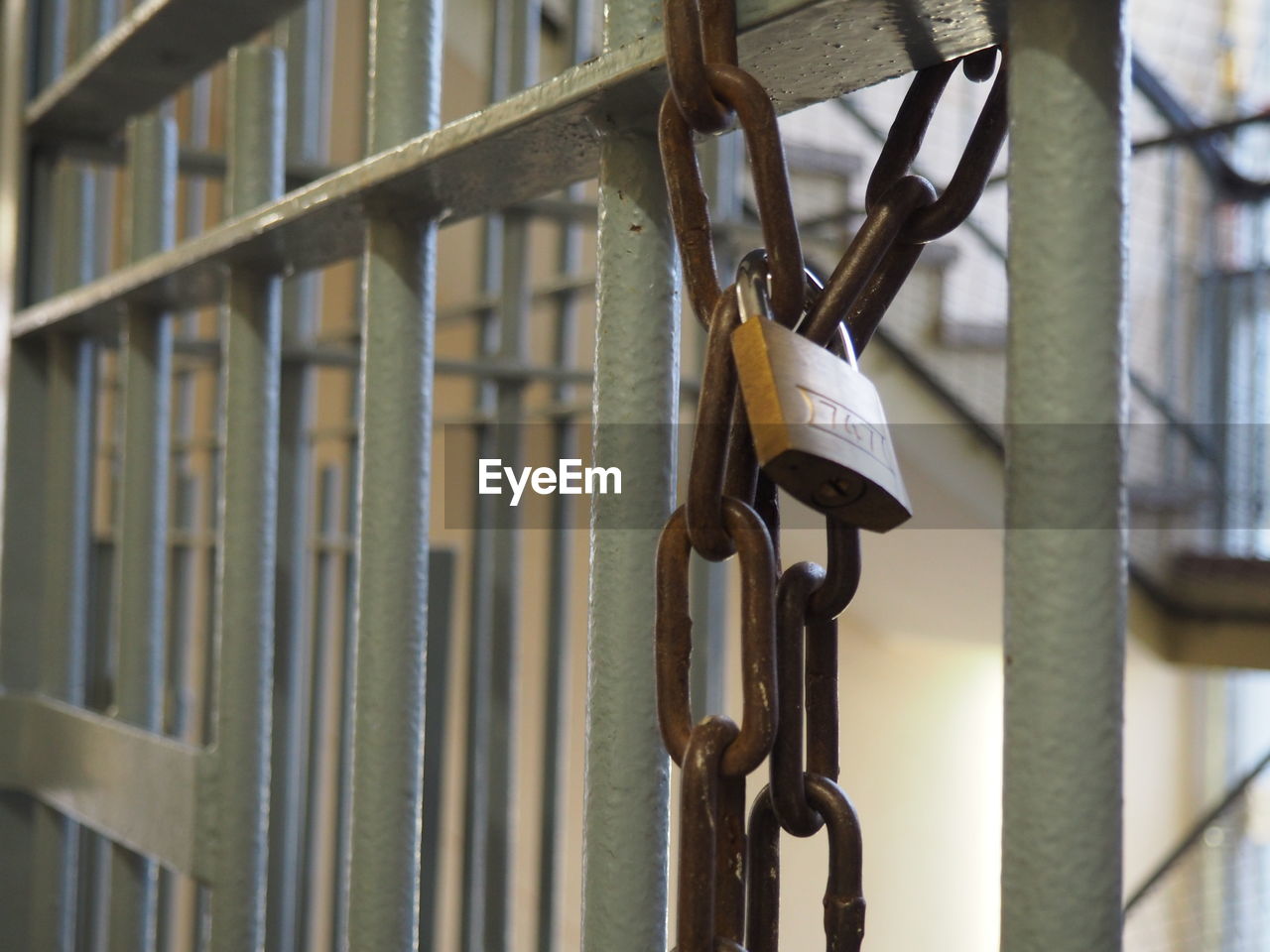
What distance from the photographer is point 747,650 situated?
301 mm

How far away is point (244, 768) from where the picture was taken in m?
0.63

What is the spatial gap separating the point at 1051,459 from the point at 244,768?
48cm

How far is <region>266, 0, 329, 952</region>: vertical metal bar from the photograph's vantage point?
3.65 feet

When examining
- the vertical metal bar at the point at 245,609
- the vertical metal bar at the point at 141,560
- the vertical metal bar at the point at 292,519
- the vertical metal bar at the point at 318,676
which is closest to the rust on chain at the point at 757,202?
the vertical metal bar at the point at 245,609

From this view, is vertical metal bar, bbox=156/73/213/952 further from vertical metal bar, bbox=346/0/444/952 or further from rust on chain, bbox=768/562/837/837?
rust on chain, bbox=768/562/837/837

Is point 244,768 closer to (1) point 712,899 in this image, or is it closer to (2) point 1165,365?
(1) point 712,899

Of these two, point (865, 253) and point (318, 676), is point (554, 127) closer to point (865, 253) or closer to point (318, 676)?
point (865, 253)

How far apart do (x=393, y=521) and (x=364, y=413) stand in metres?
0.05

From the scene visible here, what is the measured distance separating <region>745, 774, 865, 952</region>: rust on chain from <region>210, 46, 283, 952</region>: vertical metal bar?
37 centimetres

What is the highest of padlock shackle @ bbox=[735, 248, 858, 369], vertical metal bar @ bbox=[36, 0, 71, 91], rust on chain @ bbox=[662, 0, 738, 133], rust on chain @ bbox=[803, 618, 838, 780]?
vertical metal bar @ bbox=[36, 0, 71, 91]

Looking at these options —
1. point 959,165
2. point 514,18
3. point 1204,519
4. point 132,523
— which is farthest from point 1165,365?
point 959,165

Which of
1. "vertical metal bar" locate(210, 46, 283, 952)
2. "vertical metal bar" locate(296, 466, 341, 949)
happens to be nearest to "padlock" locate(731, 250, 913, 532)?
"vertical metal bar" locate(210, 46, 283, 952)

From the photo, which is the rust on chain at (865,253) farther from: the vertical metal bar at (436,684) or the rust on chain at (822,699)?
the vertical metal bar at (436,684)

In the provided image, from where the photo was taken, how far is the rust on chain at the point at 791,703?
1.02ft
